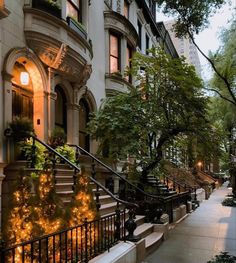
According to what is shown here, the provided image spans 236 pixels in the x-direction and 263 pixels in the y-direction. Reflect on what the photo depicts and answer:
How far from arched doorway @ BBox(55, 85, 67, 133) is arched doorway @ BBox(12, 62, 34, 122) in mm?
1575

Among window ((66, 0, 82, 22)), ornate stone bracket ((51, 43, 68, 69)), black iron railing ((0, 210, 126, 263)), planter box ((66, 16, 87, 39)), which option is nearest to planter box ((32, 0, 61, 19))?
planter box ((66, 16, 87, 39))

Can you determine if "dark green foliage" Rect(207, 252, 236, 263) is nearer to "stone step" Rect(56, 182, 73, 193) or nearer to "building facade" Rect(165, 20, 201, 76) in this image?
"stone step" Rect(56, 182, 73, 193)

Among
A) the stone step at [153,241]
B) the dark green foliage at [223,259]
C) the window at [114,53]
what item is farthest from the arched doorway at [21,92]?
the dark green foliage at [223,259]

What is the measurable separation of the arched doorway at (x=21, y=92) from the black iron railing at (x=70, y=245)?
14.7 ft

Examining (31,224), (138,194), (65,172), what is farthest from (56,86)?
(31,224)

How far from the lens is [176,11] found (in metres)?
8.89

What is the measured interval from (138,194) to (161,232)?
1657mm

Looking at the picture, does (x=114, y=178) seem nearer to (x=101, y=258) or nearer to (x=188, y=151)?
(x=188, y=151)

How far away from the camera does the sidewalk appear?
312 inches

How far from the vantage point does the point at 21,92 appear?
33.0 ft

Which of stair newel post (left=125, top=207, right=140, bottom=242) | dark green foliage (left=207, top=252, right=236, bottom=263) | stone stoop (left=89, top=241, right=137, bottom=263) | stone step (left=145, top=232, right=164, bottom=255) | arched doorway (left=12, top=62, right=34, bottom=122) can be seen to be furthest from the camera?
arched doorway (left=12, top=62, right=34, bottom=122)

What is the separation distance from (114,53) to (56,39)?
6395 millimetres

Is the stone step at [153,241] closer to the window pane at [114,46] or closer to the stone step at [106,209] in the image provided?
Result: the stone step at [106,209]

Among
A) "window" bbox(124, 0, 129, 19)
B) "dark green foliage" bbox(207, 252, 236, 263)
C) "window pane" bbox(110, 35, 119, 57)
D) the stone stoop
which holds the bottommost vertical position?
"dark green foliage" bbox(207, 252, 236, 263)
